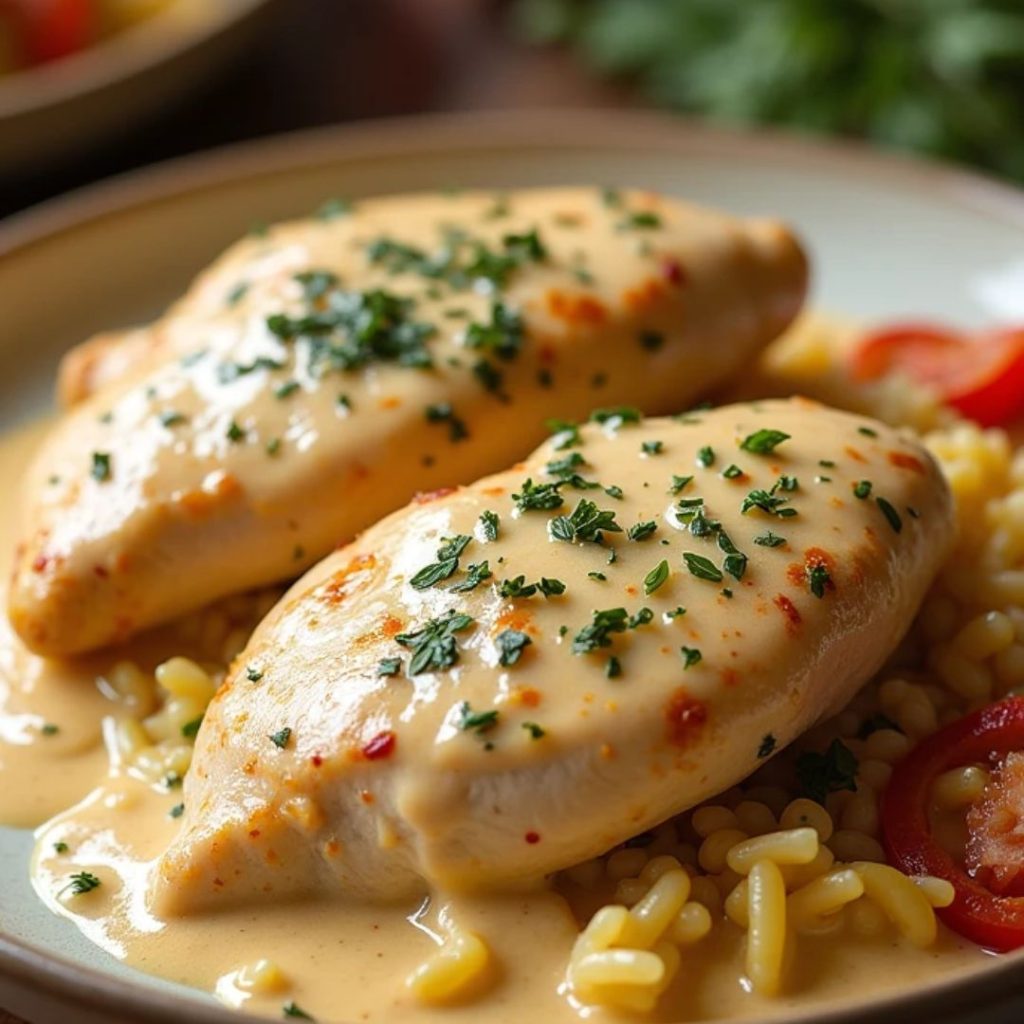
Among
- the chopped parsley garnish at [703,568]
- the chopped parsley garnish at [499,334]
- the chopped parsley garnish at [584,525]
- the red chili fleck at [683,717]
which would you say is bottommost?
the red chili fleck at [683,717]

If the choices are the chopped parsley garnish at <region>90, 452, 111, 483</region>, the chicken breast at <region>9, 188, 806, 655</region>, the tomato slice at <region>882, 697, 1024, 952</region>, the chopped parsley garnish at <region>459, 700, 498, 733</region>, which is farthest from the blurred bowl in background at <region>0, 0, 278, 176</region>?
the tomato slice at <region>882, 697, 1024, 952</region>

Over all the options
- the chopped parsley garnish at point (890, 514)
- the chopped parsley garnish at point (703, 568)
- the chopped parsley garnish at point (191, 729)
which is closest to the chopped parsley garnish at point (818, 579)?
the chopped parsley garnish at point (703, 568)

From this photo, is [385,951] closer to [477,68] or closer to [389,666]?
[389,666]

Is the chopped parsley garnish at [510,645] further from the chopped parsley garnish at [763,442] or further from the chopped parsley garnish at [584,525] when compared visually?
the chopped parsley garnish at [763,442]

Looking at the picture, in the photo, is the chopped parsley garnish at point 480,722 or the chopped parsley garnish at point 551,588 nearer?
the chopped parsley garnish at point 480,722

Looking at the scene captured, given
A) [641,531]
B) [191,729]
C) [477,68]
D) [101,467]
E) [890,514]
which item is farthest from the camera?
[477,68]

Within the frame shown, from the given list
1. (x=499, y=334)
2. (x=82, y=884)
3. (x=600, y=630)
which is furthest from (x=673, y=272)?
(x=82, y=884)

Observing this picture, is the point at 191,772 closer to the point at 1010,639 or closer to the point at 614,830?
the point at 614,830
